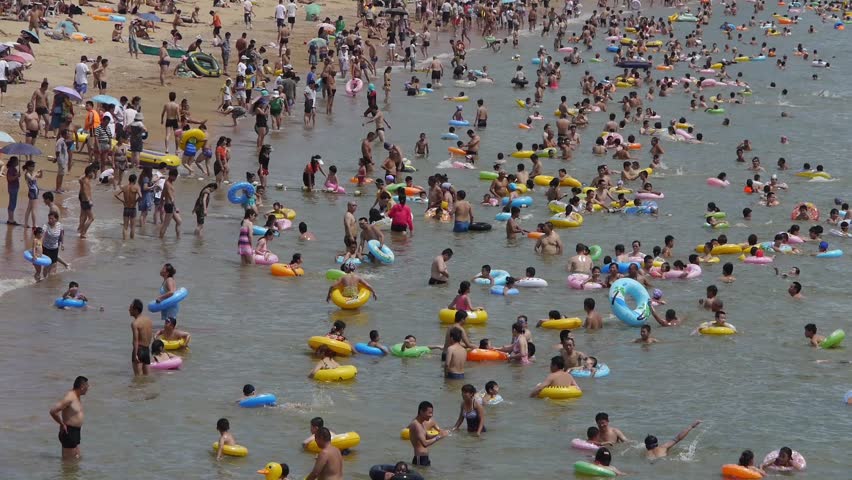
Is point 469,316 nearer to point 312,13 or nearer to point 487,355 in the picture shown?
point 487,355

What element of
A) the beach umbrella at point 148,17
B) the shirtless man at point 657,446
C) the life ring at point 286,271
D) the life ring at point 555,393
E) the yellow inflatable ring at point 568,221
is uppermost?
the beach umbrella at point 148,17

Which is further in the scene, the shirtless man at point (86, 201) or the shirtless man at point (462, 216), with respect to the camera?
the shirtless man at point (462, 216)

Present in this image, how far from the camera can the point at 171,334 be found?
1836 cm

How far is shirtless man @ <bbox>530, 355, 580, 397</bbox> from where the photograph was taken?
57.7 ft

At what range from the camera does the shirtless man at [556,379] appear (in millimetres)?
17578

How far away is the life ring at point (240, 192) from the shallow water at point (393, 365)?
287 mm

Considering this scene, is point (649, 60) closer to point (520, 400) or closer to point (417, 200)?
point (417, 200)

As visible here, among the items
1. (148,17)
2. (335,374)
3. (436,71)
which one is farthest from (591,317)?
(436,71)

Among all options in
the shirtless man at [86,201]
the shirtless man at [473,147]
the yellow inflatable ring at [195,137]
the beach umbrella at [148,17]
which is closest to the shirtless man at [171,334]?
the shirtless man at [86,201]

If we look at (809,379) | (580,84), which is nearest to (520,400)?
(809,379)

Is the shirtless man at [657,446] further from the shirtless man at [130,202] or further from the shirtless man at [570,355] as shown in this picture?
the shirtless man at [130,202]

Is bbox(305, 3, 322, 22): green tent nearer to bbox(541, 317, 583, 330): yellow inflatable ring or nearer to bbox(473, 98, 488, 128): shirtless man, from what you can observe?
bbox(473, 98, 488, 128): shirtless man

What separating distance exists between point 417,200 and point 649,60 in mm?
27892

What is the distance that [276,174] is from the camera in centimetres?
3036
